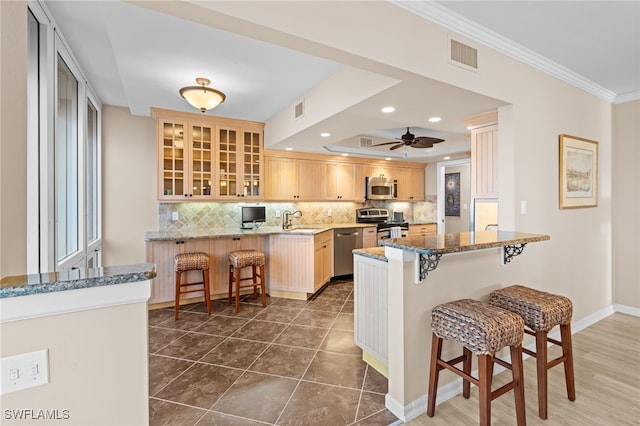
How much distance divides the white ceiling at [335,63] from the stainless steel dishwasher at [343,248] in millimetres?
2128

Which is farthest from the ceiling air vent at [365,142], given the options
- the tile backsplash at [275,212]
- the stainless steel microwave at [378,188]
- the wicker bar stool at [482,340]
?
the wicker bar stool at [482,340]

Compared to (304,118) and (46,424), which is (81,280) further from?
(304,118)

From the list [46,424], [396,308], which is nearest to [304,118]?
[396,308]

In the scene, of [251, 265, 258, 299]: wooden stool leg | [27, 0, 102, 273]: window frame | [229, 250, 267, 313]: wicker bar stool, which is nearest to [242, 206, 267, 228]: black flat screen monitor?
[229, 250, 267, 313]: wicker bar stool

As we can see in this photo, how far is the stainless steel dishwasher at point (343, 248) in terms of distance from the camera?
506 cm

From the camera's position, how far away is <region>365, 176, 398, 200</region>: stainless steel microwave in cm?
589

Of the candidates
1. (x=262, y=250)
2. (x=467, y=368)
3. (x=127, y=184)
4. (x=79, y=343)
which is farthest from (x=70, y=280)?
(x=127, y=184)

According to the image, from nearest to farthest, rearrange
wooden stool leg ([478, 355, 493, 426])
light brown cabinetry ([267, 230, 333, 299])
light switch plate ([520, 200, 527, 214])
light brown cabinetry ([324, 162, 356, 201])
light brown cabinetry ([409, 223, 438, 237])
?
1. wooden stool leg ([478, 355, 493, 426])
2. light switch plate ([520, 200, 527, 214])
3. light brown cabinetry ([267, 230, 333, 299])
4. light brown cabinetry ([324, 162, 356, 201])
5. light brown cabinetry ([409, 223, 438, 237])

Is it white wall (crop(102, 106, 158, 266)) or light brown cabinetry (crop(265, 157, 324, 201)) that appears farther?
light brown cabinetry (crop(265, 157, 324, 201))

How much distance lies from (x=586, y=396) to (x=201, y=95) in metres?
3.91

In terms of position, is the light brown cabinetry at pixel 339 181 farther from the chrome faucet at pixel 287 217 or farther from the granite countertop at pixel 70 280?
the granite countertop at pixel 70 280

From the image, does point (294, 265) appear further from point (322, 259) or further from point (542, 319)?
point (542, 319)

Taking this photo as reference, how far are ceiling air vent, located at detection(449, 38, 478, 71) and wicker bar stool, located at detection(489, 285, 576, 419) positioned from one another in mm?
1685

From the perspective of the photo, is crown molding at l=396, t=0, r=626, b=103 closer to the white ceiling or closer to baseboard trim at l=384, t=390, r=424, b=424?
the white ceiling
